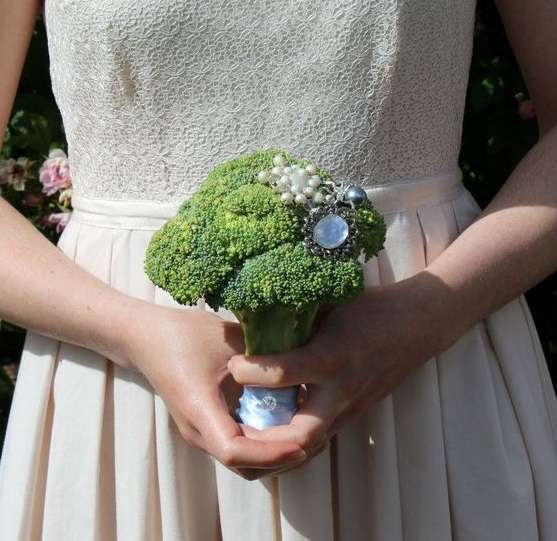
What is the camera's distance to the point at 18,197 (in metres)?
2.10

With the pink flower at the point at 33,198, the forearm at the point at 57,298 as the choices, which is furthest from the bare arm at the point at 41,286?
the pink flower at the point at 33,198

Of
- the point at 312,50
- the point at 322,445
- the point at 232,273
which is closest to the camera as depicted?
the point at 232,273

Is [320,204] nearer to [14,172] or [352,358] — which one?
[352,358]

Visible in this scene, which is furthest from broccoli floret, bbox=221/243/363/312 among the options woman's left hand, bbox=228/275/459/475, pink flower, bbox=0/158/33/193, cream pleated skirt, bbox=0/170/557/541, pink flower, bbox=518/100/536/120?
pink flower, bbox=0/158/33/193

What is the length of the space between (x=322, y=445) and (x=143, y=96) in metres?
0.48

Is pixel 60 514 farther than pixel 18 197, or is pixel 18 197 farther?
pixel 18 197

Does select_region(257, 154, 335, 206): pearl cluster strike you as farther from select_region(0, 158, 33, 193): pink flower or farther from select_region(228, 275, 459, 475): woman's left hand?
select_region(0, 158, 33, 193): pink flower

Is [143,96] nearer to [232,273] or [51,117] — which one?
[232,273]

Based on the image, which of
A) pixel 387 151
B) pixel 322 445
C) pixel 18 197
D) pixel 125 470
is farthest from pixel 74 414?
pixel 18 197

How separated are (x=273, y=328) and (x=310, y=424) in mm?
111

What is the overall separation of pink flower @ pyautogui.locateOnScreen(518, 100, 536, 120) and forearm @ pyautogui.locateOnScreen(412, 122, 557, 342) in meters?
0.65

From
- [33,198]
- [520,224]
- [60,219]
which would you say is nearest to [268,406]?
[520,224]

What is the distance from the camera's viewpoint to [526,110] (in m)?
1.92

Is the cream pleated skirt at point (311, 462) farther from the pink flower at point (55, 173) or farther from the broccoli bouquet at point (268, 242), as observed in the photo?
the pink flower at point (55, 173)
